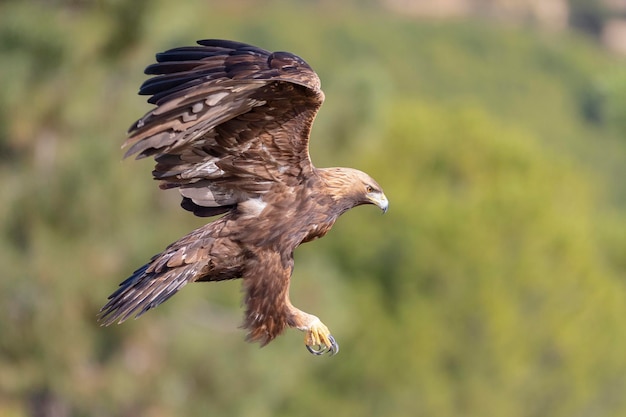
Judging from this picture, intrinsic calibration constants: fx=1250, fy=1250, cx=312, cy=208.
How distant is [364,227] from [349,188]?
81.9ft

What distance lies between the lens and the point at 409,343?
28766 millimetres

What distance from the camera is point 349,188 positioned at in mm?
6027

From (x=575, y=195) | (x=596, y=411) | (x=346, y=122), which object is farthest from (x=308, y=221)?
(x=575, y=195)

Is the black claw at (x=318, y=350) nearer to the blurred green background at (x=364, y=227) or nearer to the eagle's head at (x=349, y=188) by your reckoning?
the eagle's head at (x=349, y=188)

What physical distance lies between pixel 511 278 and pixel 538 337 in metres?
1.57

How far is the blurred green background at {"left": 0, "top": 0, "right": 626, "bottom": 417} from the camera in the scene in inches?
580

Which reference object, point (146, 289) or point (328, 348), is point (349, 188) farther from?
point (146, 289)

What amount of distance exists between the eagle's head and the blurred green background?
8.61 metres

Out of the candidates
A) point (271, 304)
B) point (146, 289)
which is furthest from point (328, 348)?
point (146, 289)

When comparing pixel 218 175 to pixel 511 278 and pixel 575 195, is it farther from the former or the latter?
pixel 575 195

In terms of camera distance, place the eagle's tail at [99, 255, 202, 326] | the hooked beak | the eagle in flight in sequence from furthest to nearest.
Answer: the hooked beak
the eagle's tail at [99, 255, 202, 326]
the eagle in flight

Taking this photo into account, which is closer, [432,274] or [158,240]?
[158,240]

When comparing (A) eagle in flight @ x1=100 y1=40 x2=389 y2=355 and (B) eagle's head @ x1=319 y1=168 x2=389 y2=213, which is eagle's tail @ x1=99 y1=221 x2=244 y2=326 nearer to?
(A) eagle in flight @ x1=100 y1=40 x2=389 y2=355

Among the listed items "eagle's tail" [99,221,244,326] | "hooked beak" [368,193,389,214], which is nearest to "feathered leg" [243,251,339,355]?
"eagle's tail" [99,221,244,326]
